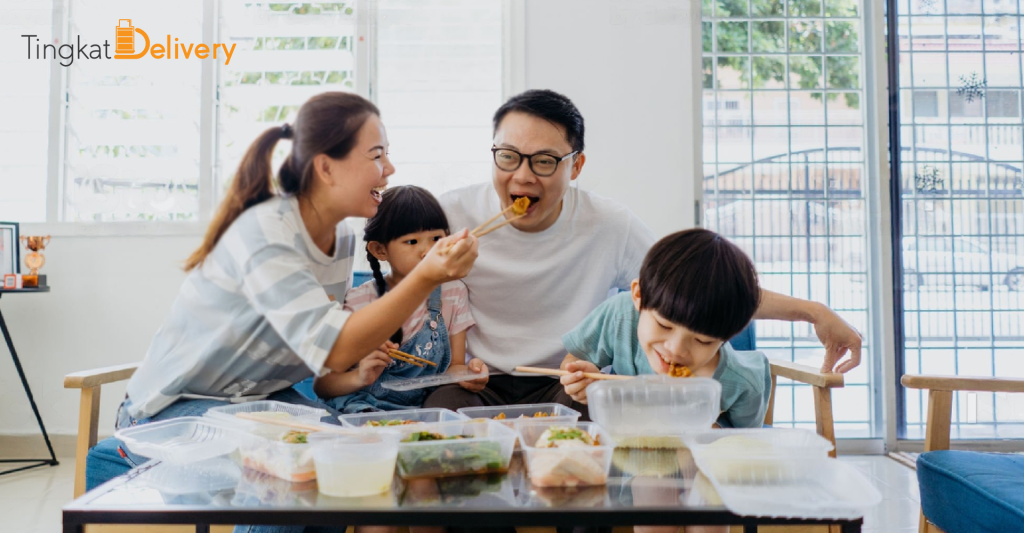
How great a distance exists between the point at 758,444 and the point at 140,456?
1.19 meters

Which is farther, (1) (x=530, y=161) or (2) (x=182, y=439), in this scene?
(1) (x=530, y=161)

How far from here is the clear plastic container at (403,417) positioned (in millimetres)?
1332

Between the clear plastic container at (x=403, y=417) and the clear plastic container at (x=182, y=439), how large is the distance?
0.21 meters

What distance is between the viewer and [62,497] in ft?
9.59

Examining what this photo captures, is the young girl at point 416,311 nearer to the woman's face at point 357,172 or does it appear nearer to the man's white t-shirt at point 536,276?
the man's white t-shirt at point 536,276

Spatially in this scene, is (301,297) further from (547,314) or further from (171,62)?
(171,62)

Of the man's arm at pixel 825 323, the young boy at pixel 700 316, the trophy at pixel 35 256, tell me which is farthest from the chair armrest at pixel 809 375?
the trophy at pixel 35 256

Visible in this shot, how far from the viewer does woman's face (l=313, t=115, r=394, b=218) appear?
1.43 metres

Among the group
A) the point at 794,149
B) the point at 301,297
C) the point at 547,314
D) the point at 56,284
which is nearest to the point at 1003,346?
the point at 794,149

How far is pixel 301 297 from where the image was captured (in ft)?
4.21

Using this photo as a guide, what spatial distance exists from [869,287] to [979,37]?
1415 millimetres

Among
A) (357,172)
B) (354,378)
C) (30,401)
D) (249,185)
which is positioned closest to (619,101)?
(354,378)

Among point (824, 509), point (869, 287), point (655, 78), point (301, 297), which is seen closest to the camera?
point (824, 509)

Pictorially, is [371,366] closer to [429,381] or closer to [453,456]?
[429,381]
